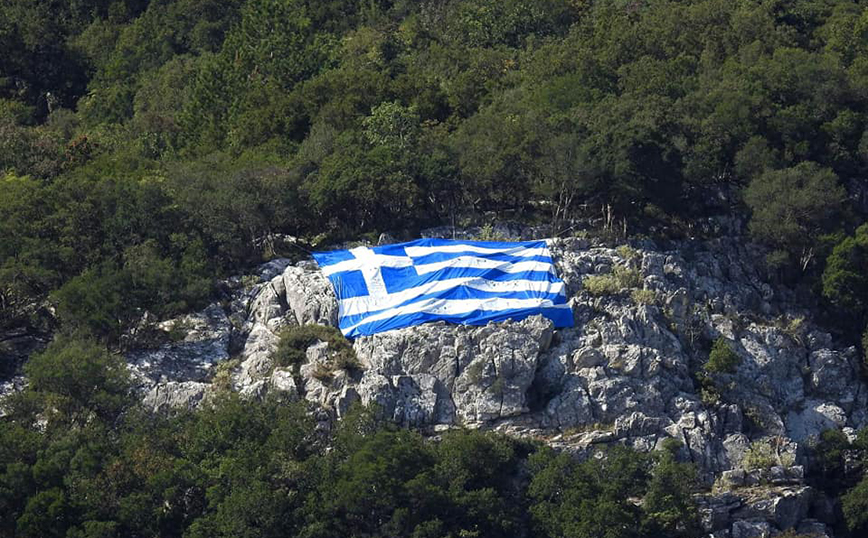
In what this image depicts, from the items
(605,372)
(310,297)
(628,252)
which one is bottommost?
(605,372)

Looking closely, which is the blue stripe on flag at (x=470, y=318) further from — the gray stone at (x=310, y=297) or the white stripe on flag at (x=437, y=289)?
the gray stone at (x=310, y=297)

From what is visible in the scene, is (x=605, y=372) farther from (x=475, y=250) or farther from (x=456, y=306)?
(x=475, y=250)

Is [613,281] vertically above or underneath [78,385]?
underneath

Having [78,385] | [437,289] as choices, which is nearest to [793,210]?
[437,289]

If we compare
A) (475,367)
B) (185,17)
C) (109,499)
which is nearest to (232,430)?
(109,499)

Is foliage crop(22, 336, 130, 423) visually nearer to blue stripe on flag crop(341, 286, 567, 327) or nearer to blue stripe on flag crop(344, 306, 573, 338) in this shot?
blue stripe on flag crop(344, 306, 573, 338)

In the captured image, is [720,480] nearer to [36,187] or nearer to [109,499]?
[109,499]
